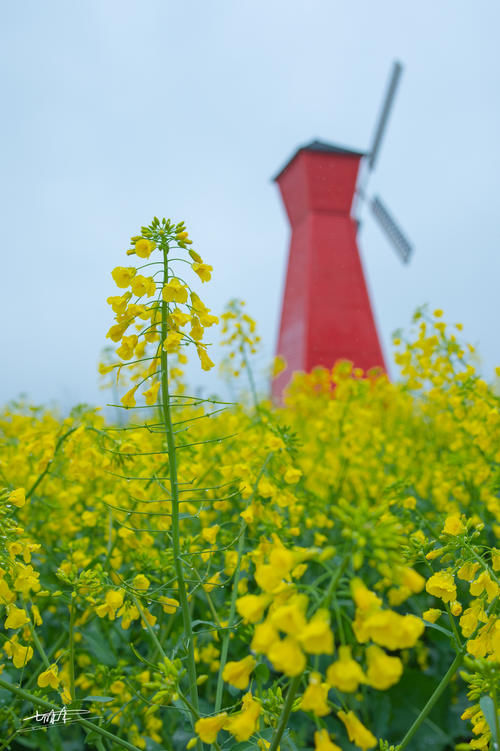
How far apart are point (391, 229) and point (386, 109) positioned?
3569 millimetres

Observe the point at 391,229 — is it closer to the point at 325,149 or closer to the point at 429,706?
the point at 325,149

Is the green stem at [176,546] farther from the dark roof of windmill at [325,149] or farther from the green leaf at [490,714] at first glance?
the dark roof of windmill at [325,149]

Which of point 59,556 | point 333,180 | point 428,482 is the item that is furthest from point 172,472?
point 333,180

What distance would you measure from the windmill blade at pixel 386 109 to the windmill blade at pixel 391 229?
147cm

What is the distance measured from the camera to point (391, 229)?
698 inches

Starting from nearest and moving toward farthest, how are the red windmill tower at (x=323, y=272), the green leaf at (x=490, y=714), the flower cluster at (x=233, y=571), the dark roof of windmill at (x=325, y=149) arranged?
the flower cluster at (x=233, y=571)
the green leaf at (x=490, y=714)
the red windmill tower at (x=323, y=272)
the dark roof of windmill at (x=325, y=149)

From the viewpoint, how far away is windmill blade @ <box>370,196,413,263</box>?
17.6 meters

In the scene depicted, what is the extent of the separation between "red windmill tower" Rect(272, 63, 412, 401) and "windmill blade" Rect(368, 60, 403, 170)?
16.8ft

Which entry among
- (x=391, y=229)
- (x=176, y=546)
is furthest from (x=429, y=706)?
→ (x=391, y=229)

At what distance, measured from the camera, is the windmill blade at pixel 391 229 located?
1762 centimetres

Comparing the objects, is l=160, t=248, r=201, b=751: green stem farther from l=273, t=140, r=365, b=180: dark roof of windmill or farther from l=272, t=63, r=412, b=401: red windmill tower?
l=273, t=140, r=365, b=180: dark roof of windmill

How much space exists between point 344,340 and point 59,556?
887 cm

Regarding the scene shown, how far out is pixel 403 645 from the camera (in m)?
0.72

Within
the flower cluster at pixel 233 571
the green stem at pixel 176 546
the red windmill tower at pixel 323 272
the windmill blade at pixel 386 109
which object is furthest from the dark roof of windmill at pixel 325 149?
the green stem at pixel 176 546
